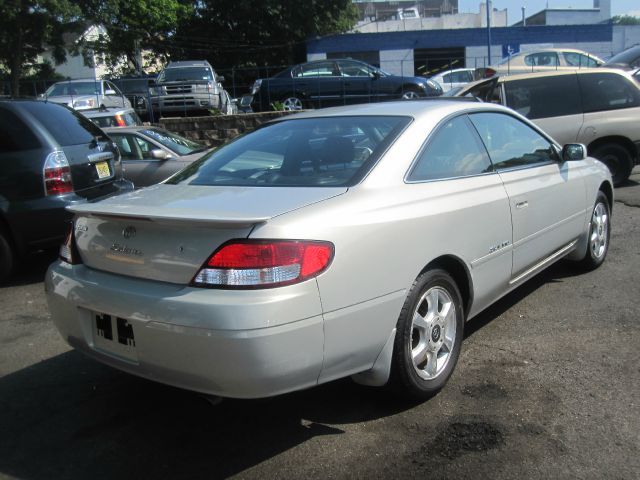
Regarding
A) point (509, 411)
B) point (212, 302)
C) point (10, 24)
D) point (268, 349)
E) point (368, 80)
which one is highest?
point (10, 24)

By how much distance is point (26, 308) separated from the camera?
17.0 ft

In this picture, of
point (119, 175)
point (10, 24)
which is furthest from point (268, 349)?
point (10, 24)

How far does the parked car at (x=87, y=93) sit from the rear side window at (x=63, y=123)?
9.95 meters

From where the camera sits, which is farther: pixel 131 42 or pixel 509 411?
pixel 131 42

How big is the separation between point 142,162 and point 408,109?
572cm

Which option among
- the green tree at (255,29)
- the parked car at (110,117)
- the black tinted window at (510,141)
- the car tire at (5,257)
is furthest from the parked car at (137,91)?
the green tree at (255,29)

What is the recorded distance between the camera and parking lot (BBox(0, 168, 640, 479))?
274 centimetres

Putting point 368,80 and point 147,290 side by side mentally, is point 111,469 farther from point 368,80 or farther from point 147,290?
point 368,80

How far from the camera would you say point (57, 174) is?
5.73m

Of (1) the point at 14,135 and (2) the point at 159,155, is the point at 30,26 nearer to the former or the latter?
(2) the point at 159,155

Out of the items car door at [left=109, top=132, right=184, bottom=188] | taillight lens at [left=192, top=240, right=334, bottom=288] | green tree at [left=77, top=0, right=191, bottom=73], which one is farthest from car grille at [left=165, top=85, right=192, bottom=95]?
green tree at [left=77, top=0, right=191, bottom=73]

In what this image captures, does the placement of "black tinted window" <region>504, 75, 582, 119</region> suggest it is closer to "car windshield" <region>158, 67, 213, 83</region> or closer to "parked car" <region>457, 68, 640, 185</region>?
"parked car" <region>457, 68, 640, 185</region>

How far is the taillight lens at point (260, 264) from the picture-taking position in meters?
2.52

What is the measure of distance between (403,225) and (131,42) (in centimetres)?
3741
